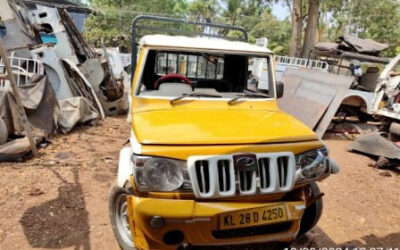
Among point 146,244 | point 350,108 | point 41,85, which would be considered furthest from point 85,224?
point 350,108

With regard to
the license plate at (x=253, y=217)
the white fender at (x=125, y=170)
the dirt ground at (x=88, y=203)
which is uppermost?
the white fender at (x=125, y=170)

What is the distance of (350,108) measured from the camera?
8.71 meters

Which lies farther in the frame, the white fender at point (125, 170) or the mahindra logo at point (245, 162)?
the white fender at point (125, 170)

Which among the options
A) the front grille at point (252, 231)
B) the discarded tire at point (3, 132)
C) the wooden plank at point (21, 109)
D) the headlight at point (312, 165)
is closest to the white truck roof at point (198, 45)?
the headlight at point (312, 165)

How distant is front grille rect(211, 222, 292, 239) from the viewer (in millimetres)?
2389

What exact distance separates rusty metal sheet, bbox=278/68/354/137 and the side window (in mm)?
3886

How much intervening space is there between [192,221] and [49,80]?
6.51 metres

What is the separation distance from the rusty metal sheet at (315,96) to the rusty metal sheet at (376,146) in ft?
2.84

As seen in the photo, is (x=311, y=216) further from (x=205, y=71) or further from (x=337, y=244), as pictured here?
(x=205, y=71)

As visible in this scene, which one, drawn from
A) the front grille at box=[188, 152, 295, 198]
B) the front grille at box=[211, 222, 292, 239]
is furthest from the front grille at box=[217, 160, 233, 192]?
the front grille at box=[211, 222, 292, 239]

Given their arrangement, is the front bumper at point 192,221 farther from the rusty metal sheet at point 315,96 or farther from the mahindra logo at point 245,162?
the rusty metal sheet at point 315,96

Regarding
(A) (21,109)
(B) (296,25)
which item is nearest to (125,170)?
(A) (21,109)

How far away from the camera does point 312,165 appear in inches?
103

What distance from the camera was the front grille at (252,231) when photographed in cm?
239
